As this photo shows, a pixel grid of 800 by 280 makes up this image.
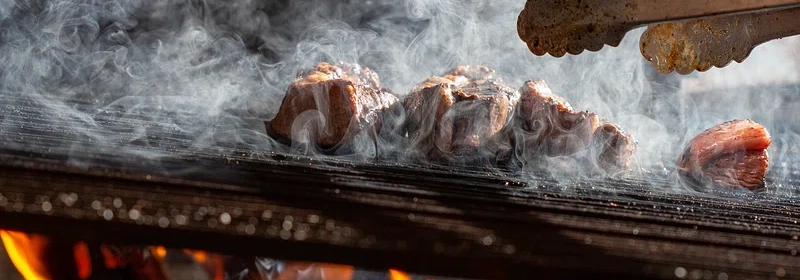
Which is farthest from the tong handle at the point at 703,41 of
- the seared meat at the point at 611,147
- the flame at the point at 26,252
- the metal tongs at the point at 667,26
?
the flame at the point at 26,252

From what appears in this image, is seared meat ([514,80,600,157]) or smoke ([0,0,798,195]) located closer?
seared meat ([514,80,600,157])

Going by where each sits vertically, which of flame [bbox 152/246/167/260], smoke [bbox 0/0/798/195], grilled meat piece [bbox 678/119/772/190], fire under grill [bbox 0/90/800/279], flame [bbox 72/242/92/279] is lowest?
flame [bbox 72/242/92/279]

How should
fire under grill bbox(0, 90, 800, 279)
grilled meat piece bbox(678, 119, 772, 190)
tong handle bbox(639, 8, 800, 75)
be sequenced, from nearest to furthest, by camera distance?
fire under grill bbox(0, 90, 800, 279), tong handle bbox(639, 8, 800, 75), grilled meat piece bbox(678, 119, 772, 190)

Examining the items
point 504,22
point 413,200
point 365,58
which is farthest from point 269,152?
point 504,22

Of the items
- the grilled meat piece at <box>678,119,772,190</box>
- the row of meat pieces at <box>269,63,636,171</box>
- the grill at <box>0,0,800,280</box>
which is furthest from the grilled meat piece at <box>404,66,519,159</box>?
the grilled meat piece at <box>678,119,772,190</box>

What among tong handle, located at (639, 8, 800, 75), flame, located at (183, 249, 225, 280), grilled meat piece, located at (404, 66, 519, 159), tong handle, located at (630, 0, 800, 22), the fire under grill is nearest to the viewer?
the fire under grill

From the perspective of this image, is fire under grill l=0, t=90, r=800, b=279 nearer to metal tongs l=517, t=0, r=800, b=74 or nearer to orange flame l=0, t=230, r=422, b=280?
orange flame l=0, t=230, r=422, b=280

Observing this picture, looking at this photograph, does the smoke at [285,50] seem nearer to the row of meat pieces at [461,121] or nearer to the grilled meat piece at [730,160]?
the grilled meat piece at [730,160]

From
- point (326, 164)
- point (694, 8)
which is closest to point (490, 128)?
point (326, 164)
